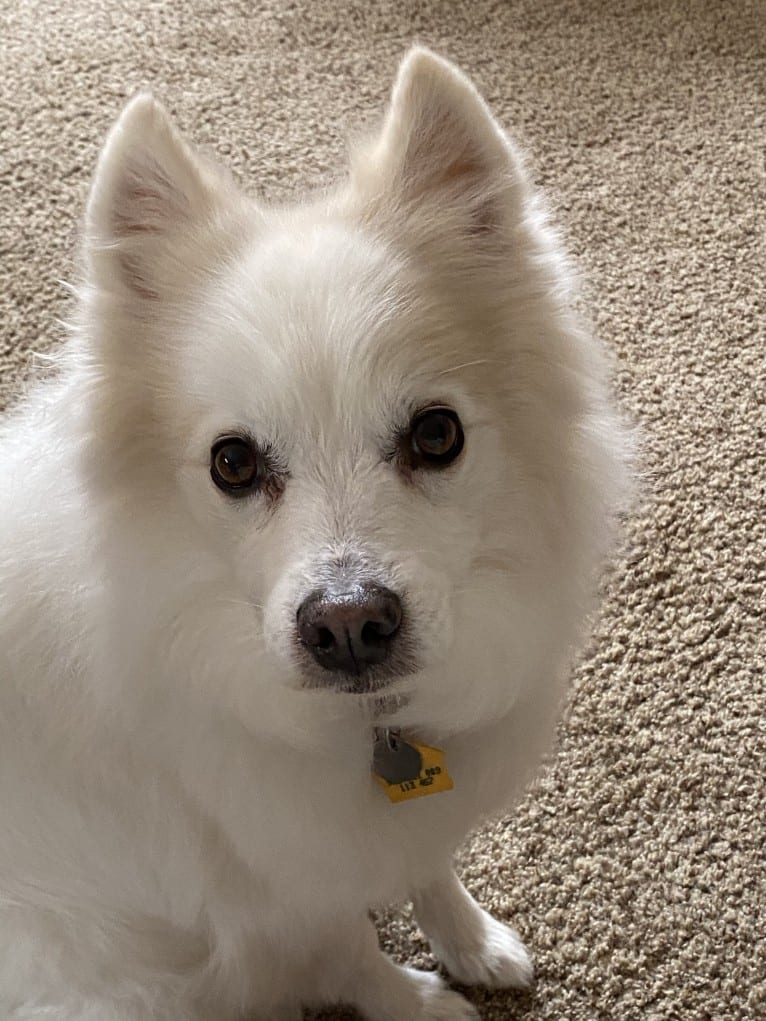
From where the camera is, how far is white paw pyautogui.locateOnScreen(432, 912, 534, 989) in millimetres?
1921

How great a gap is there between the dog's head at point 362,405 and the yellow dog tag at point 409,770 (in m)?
0.05

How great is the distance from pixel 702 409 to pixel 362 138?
56.8 inches

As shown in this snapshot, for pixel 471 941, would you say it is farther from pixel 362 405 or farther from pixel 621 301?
pixel 621 301

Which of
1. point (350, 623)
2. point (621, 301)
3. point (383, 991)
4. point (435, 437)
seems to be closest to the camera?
point (350, 623)

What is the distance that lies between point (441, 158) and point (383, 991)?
1.46 meters

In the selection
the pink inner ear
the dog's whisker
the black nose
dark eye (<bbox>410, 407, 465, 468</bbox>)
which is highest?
the pink inner ear

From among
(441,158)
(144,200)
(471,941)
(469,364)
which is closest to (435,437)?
(469,364)

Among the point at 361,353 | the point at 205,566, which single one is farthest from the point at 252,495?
the point at 361,353

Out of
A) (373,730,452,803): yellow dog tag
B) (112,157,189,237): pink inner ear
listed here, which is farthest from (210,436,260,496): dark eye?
(373,730,452,803): yellow dog tag

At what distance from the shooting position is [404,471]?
1292 mm

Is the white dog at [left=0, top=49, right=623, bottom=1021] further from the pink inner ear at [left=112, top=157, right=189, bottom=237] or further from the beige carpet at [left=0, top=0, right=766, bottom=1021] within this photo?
the beige carpet at [left=0, top=0, right=766, bottom=1021]

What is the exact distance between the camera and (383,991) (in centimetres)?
184

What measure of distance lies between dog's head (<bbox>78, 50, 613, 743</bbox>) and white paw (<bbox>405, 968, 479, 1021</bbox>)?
2.41 ft

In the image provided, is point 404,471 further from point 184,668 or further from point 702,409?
point 702,409
